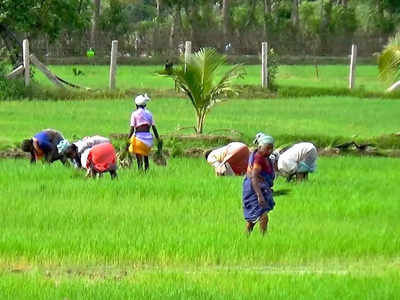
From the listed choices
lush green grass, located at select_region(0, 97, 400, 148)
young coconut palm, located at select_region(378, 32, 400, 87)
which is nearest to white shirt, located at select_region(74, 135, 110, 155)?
lush green grass, located at select_region(0, 97, 400, 148)

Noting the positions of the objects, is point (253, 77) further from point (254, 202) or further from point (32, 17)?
point (254, 202)

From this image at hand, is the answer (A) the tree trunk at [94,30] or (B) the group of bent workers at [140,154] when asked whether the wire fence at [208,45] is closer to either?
(A) the tree trunk at [94,30]

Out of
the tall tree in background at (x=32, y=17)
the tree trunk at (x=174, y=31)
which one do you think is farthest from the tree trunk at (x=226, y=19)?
the tall tree in background at (x=32, y=17)

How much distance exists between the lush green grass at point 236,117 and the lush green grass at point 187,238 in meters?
5.37

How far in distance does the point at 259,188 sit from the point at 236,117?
1320 cm

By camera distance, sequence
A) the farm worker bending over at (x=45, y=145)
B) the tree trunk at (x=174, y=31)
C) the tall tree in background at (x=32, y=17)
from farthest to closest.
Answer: the tree trunk at (x=174, y=31) < the tall tree in background at (x=32, y=17) < the farm worker bending over at (x=45, y=145)

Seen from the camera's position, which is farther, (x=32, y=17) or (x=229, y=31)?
(x=229, y=31)

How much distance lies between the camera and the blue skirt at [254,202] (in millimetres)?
10836

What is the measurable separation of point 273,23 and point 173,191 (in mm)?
41720

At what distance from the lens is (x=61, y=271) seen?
923 cm

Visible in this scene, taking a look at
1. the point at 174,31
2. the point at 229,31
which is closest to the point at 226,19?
the point at 229,31

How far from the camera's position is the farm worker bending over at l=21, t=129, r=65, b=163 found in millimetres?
15594

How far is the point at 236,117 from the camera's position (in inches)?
945

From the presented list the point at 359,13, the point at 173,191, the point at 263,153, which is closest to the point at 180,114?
the point at 173,191
